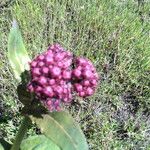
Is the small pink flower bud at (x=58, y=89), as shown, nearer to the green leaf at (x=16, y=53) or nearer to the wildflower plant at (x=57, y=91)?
the wildflower plant at (x=57, y=91)

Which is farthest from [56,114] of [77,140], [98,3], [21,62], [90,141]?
[98,3]

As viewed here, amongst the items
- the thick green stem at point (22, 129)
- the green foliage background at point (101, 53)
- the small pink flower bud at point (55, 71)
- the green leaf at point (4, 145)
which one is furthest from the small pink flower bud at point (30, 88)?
the green foliage background at point (101, 53)

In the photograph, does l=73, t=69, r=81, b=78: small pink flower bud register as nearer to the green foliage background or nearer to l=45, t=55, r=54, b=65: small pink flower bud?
l=45, t=55, r=54, b=65: small pink flower bud

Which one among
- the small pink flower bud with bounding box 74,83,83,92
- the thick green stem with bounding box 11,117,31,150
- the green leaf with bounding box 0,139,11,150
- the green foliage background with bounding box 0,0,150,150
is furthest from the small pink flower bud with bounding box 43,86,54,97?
the green foliage background with bounding box 0,0,150,150

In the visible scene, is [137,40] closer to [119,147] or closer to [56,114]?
[119,147]

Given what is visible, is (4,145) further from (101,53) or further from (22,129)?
(101,53)

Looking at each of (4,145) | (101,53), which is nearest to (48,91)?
(4,145)
